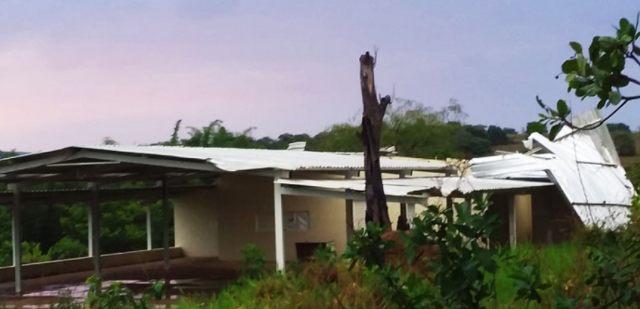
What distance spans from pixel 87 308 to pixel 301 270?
8.27 ft

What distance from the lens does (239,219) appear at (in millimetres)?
22969

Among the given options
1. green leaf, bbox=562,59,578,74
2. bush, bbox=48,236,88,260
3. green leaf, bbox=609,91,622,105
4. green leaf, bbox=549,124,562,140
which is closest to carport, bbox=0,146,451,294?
bush, bbox=48,236,88,260

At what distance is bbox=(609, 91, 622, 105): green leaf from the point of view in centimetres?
271

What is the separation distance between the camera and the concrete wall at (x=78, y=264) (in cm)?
1938

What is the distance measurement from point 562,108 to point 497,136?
43.1 meters

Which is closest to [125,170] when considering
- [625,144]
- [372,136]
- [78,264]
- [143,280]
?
[143,280]

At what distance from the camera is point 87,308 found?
21.5 feet

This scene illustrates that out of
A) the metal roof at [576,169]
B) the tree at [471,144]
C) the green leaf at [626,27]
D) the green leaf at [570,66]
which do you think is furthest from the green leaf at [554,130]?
the tree at [471,144]

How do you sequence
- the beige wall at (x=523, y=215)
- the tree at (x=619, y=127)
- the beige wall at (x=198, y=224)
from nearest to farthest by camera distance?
the tree at (x=619, y=127), the beige wall at (x=523, y=215), the beige wall at (x=198, y=224)

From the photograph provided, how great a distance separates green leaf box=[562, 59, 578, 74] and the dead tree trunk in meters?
8.81

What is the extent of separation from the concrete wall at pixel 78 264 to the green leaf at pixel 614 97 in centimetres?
1866

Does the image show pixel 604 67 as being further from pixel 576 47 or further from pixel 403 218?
pixel 403 218

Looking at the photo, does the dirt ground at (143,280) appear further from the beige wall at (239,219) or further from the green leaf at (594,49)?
the green leaf at (594,49)

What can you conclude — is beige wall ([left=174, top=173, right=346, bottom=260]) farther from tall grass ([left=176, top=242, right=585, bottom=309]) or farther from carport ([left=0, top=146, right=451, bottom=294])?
tall grass ([left=176, top=242, right=585, bottom=309])
